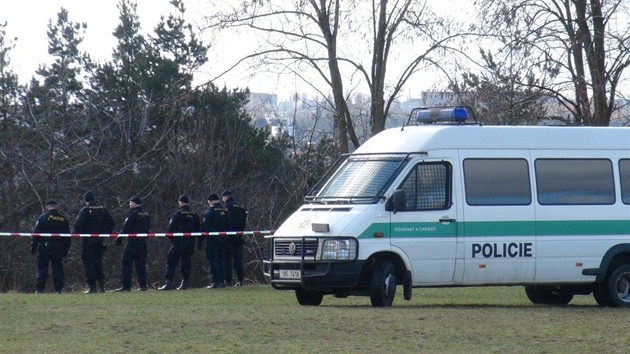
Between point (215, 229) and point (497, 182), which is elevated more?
point (497, 182)

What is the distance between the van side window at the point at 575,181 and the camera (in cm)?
1612

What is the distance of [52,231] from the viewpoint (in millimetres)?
20750

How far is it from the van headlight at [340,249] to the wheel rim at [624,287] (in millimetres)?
4290

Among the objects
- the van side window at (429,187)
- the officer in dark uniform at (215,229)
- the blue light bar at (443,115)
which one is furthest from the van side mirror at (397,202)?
the officer in dark uniform at (215,229)

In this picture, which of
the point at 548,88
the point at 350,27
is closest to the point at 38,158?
the point at 350,27

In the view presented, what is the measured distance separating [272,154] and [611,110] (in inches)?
849

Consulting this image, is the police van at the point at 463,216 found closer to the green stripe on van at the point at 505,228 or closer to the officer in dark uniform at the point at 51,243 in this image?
the green stripe on van at the point at 505,228

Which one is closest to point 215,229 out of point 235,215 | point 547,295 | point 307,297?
point 235,215

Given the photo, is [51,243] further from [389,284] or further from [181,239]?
[389,284]

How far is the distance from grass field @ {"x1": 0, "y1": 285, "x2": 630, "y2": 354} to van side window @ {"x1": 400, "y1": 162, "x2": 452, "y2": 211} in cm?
141

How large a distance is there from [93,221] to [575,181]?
29.8 ft

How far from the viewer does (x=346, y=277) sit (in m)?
→ 14.8

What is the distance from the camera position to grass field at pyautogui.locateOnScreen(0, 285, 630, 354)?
35.6 ft

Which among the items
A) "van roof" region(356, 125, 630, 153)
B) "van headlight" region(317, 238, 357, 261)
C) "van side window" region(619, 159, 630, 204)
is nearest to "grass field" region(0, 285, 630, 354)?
"van headlight" region(317, 238, 357, 261)
